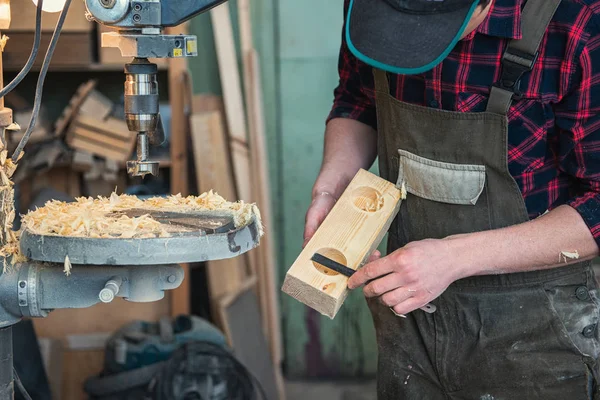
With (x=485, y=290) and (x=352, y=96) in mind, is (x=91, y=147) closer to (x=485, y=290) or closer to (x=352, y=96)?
(x=352, y=96)

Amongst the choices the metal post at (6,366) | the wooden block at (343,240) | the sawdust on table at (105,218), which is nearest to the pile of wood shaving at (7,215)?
the sawdust on table at (105,218)

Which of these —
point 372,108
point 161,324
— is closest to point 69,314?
point 161,324

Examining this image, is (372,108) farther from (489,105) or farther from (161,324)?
(161,324)

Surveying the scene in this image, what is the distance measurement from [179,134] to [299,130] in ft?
1.86

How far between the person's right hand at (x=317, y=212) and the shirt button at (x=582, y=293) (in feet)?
1.87

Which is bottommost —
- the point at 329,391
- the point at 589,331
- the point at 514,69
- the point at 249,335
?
the point at 329,391

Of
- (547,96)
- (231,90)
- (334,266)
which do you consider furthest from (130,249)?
(231,90)

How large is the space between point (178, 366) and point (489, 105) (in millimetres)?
1644

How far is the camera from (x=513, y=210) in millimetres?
1637

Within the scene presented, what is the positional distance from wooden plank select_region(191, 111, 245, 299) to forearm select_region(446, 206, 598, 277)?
70.1 inches

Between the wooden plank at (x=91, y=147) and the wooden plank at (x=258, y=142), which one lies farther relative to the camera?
the wooden plank at (x=258, y=142)

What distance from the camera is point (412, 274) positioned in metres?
1.48

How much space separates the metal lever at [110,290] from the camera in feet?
4.04

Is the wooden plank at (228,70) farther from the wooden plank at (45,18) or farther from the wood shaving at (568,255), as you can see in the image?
the wood shaving at (568,255)
